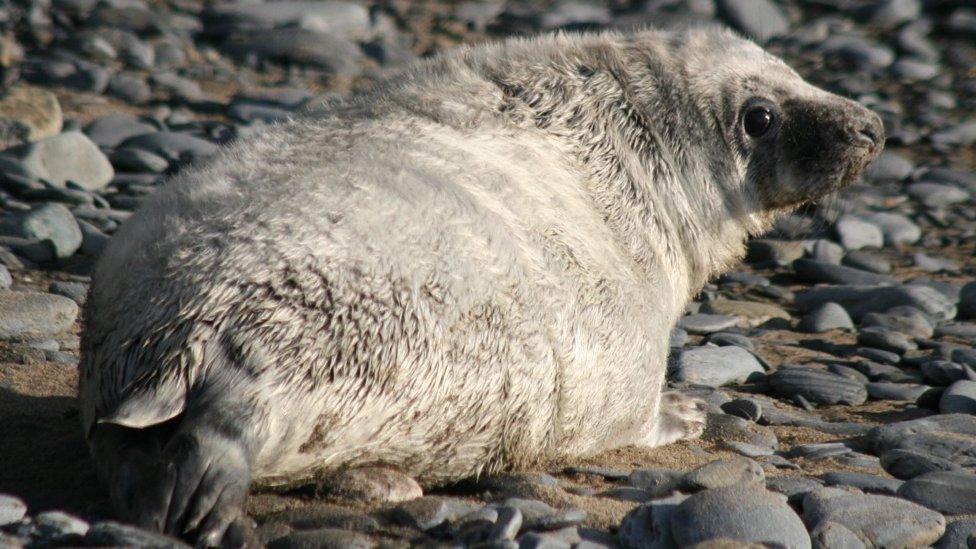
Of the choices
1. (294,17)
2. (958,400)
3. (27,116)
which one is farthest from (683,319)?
(294,17)

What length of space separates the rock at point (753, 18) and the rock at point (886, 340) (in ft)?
19.1

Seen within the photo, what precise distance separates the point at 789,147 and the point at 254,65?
245 inches

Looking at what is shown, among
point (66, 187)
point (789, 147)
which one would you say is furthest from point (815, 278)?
point (66, 187)

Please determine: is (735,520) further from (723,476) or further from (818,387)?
(818,387)

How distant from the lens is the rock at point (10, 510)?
2.92 m

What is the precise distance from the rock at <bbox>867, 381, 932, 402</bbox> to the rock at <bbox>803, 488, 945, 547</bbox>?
1.59 metres

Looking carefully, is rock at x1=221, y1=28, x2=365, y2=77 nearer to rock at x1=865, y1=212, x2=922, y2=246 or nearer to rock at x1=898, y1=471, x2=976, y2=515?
rock at x1=865, y1=212, x2=922, y2=246

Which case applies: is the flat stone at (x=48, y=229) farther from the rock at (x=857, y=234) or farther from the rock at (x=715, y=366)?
the rock at (x=857, y=234)

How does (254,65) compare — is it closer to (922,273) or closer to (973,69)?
(922,273)

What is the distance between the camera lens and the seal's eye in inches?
179

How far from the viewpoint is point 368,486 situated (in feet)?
10.8

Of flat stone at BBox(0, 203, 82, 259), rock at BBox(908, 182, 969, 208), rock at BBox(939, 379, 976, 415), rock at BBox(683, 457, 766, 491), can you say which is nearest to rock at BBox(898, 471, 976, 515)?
rock at BBox(683, 457, 766, 491)

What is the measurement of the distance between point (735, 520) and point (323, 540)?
0.98m

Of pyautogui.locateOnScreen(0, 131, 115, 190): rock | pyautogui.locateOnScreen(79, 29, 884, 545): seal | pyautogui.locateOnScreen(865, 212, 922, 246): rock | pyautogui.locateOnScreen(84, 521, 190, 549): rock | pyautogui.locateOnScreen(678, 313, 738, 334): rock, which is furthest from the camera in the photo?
pyautogui.locateOnScreen(865, 212, 922, 246): rock
